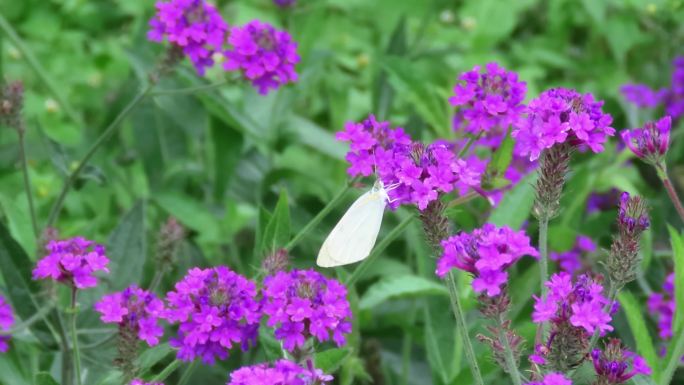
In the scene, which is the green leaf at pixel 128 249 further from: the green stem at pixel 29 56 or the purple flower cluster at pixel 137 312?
the green stem at pixel 29 56

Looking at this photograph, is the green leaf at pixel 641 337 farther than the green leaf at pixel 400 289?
No

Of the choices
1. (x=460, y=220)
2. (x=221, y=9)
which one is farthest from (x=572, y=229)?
(x=221, y=9)

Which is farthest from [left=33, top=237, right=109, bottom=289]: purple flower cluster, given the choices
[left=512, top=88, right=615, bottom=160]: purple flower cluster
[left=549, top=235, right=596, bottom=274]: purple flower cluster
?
[left=549, top=235, right=596, bottom=274]: purple flower cluster

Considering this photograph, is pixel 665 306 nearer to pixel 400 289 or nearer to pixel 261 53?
pixel 400 289

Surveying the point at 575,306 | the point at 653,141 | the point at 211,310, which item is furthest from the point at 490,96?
the point at 211,310

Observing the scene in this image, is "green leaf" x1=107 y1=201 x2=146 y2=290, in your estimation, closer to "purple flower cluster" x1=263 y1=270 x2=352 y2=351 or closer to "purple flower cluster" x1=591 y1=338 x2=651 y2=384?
"purple flower cluster" x1=263 y1=270 x2=352 y2=351

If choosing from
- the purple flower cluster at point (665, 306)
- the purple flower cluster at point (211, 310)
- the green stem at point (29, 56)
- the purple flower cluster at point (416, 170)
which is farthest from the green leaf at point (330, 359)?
the green stem at point (29, 56)

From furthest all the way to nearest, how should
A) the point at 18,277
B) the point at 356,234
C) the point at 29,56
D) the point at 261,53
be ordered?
the point at 29,56 → the point at 261,53 → the point at 18,277 → the point at 356,234
